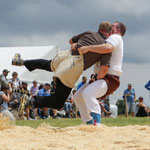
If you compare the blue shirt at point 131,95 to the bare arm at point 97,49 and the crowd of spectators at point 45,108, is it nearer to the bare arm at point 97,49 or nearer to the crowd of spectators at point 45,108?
the crowd of spectators at point 45,108

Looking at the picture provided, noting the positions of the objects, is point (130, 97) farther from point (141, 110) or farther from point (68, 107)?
point (68, 107)

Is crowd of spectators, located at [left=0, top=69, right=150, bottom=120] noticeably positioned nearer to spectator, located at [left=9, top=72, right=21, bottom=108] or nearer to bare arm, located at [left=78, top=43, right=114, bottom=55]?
spectator, located at [left=9, top=72, right=21, bottom=108]

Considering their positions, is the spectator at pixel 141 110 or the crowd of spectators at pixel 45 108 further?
the spectator at pixel 141 110

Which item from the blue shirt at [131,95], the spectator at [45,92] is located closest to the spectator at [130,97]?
the blue shirt at [131,95]

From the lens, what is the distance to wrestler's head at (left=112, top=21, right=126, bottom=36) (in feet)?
20.3

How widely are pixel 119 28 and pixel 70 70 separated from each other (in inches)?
50.5

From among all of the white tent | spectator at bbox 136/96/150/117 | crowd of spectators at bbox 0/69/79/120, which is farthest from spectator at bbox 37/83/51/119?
spectator at bbox 136/96/150/117

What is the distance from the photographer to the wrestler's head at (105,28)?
5984mm

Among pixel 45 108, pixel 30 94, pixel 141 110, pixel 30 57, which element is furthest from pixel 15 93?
pixel 141 110

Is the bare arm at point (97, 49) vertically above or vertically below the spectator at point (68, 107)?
above

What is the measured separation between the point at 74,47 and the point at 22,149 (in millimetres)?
2381

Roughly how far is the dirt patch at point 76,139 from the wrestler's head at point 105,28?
1721 mm

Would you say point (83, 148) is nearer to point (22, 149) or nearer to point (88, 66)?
point (22, 149)

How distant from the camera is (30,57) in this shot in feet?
64.6
